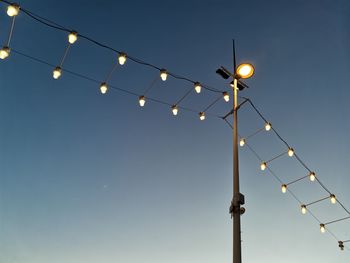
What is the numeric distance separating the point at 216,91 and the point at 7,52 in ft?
19.4

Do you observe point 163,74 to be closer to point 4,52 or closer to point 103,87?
point 103,87

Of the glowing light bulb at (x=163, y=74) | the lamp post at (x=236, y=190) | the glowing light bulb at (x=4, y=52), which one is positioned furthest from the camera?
the glowing light bulb at (x=163, y=74)

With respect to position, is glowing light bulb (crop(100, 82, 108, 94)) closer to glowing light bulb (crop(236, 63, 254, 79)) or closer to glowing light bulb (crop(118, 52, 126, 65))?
glowing light bulb (crop(118, 52, 126, 65))

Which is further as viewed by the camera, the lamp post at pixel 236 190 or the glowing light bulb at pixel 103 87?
the glowing light bulb at pixel 103 87

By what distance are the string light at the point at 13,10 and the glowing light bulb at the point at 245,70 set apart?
500 centimetres

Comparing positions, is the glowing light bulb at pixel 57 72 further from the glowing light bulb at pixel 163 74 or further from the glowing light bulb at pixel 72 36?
the glowing light bulb at pixel 163 74

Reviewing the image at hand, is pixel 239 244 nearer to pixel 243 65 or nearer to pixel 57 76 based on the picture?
pixel 243 65

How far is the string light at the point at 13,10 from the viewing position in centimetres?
643

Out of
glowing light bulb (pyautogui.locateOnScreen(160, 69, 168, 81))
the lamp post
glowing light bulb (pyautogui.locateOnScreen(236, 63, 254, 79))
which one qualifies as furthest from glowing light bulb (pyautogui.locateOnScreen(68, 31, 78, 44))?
glowing light bulb (pyautogui.locateOnScreen(236, 63, 254, 79))

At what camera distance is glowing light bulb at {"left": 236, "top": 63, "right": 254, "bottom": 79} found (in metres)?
7.99

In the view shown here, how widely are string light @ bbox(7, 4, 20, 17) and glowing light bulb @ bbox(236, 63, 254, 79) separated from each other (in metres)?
5.00

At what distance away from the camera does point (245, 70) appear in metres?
8.05

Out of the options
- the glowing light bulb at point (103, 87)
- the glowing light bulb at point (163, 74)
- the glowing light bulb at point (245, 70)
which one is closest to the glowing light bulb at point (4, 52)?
the glowing light bulb at point (103, 87)

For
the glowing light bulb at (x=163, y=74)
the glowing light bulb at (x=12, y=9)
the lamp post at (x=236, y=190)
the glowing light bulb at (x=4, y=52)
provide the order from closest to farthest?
the lamp post at (x=236, y=190), the glowing light bulb at (x=12, y=9), the glowing light bulb at (x=4, y=52), the glowing light bulb at (x=163, y=74)
